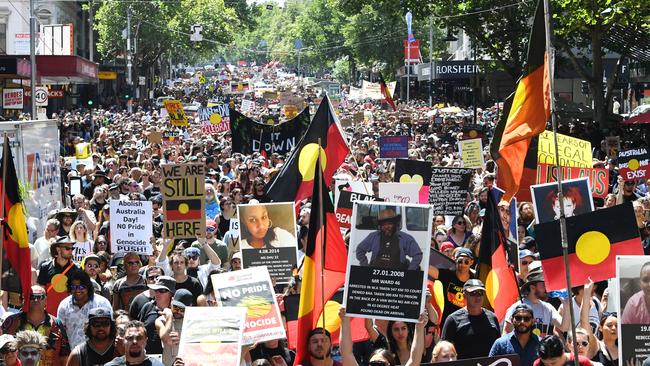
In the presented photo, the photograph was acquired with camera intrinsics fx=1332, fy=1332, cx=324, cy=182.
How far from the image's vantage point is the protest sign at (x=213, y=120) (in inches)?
1235

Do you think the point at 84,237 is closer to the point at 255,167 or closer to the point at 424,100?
the point at 255,167

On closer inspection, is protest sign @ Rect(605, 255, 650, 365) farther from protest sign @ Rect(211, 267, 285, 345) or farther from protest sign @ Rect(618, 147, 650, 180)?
protest sign @ Rect(618, 147, 650, 180)

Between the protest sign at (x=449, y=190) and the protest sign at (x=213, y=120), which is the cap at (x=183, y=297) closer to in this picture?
the protest sign at (x=449, y=190)

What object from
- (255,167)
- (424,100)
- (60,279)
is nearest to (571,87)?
(424,100)

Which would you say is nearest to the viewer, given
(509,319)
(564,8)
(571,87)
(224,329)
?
(224,329)

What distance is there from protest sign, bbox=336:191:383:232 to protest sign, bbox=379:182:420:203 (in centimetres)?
92

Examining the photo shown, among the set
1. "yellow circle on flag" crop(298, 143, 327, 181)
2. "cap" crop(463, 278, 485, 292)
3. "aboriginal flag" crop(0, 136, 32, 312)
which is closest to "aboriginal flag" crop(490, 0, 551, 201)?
"cap" crop(463, 278, 485, 292)

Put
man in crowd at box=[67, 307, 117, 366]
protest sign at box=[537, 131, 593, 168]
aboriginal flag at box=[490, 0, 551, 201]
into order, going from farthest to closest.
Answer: protest sign at box=[537, 131, 593, 168] → aboriginal flag at box=[490, 0, 551, 201] → man in crowd at box=[67, 307, 117, 366]

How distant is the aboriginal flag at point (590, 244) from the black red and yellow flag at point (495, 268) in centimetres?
57

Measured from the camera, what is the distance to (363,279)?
838 cm

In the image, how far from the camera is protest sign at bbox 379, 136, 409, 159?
2517cm

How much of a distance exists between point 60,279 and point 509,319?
12.7 feet

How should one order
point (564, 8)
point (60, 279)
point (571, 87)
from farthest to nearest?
point (571, 87), point (564, 8), point (60, 279)

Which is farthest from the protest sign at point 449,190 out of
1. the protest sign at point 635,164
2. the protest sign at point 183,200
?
the protest sign at point 183,200
